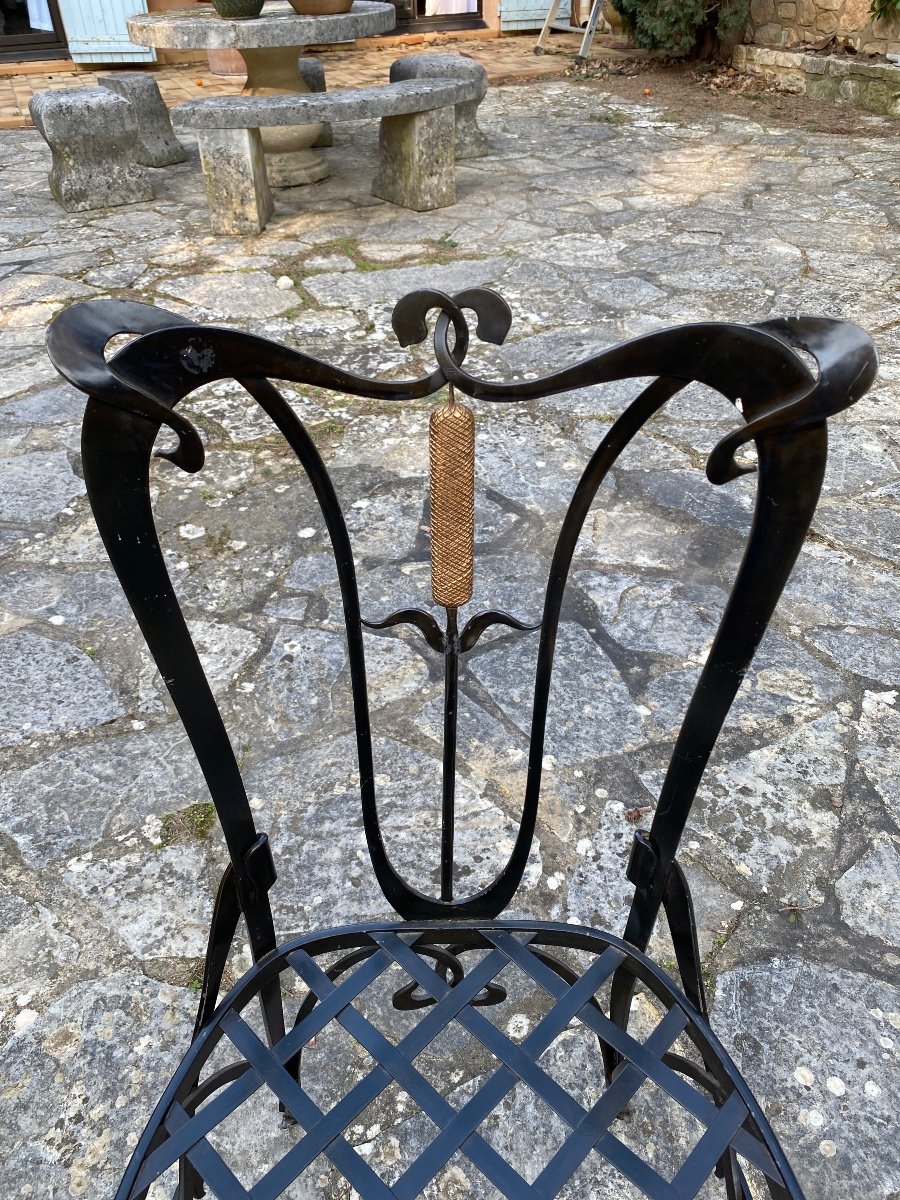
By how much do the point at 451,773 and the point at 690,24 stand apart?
Result: 856 centimetres

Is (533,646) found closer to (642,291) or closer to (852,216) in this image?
(642,291)

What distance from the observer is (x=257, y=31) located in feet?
13.8

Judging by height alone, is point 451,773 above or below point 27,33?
below

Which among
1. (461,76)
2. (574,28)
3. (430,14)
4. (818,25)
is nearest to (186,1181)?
(461,76)

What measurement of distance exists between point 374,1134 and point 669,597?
4.82ft

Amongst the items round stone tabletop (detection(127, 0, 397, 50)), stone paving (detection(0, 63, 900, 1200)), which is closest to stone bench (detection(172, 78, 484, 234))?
round stone tabletop (detection(127, 0, 397, 50))

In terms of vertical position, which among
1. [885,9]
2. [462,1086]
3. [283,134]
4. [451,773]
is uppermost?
[885,9]

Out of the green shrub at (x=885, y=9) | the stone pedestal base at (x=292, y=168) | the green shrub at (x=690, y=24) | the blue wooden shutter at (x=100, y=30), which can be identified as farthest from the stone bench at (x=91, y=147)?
the green shrub at (x=885, y=9)

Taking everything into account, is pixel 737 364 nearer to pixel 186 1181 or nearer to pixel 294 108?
pixel 186 1181

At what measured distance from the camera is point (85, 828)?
1739mm

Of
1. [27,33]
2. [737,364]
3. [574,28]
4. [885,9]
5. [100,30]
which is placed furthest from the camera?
[574,28]

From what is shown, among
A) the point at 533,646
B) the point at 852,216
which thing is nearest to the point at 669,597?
the point at 533,646

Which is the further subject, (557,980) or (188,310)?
(188,310)

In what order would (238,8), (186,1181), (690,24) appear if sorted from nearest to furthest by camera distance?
(186,1181) → (238,8) → (690,24)
